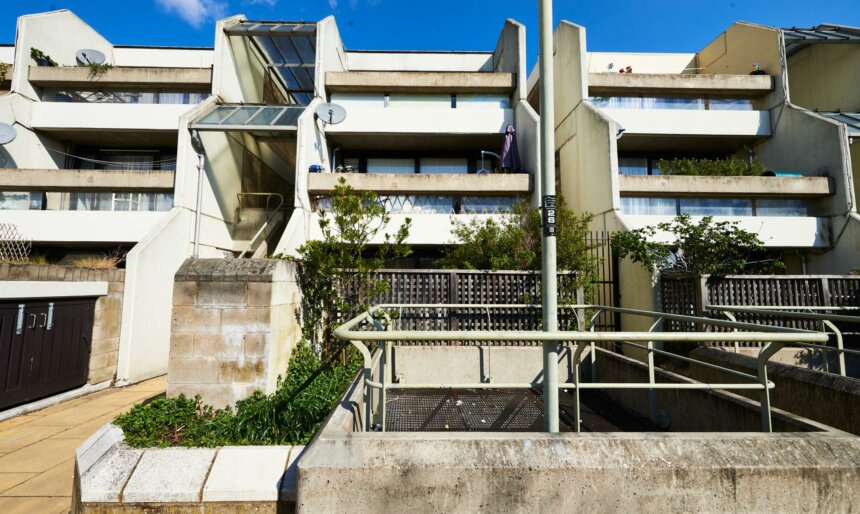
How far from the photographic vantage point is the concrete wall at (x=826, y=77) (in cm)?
1331

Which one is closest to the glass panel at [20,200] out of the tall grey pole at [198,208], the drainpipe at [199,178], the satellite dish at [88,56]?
the satellite dish at [88,56]

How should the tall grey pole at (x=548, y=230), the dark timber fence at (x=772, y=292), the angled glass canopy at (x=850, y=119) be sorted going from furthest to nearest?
the angled glass canopy at (x=850, y=119) < the dark timber fence at (x=772, y=292) < the tall grey pole at (x=548, y=230)

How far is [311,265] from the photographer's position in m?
5.65

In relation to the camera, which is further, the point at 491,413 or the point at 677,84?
the point at 677,84

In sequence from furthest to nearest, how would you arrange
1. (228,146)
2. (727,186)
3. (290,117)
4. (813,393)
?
(228,146), (290,117), (727,186), (813,393)

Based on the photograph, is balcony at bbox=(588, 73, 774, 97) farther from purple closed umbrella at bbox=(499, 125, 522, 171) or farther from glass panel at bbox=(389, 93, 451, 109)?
glass panel at bbox=(389, 93, 451, 109)

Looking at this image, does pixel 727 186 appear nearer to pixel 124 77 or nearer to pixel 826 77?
pixel 826 77

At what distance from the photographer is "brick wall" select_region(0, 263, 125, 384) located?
6460 millimetres

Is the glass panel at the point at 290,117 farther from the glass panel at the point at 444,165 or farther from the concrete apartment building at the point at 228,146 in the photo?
the glass panel at the point at 444,165

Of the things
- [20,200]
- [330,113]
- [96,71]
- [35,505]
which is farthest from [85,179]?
[35,505]

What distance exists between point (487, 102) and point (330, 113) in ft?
20.2

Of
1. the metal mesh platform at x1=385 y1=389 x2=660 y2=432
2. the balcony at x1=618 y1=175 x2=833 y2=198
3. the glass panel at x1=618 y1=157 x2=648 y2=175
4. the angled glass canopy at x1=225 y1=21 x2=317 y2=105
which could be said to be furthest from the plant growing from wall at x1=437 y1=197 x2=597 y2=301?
the angled glass canopy at x1=225 y1=21 x2=317 y2=105

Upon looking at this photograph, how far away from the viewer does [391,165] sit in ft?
50.4

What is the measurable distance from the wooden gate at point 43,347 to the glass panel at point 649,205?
46.0 ft
